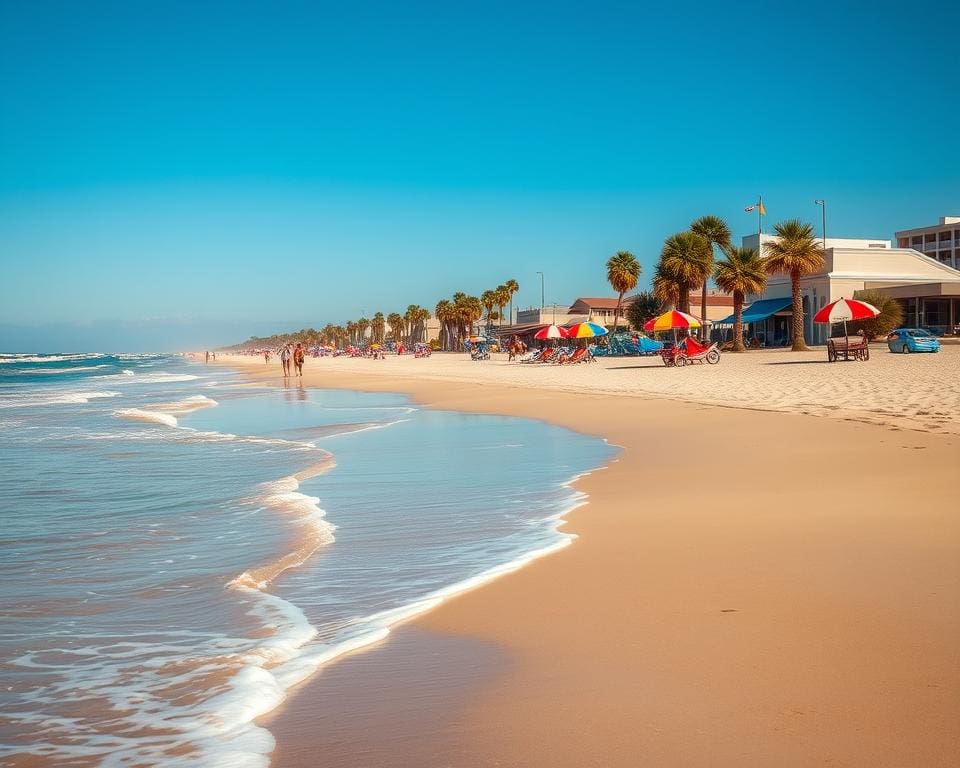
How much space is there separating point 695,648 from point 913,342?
34440mm

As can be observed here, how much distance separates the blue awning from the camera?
51219mm

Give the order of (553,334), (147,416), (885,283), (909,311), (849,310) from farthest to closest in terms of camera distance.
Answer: (885,283), (909,311), (553,334), (849,310), (147,416)

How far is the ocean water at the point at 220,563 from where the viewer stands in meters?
3.49

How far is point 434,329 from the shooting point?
428ft

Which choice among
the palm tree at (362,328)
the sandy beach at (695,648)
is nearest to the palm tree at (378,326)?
the palm tree at (362,328)

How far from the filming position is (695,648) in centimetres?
382

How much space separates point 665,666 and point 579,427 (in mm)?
11816

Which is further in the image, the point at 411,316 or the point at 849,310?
the point at 411,316

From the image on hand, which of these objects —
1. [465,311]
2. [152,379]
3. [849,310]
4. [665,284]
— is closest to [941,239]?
[665,284]

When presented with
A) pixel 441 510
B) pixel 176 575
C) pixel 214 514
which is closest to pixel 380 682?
pixel 176 575

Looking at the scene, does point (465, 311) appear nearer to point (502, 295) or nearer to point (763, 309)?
point (502, 295)

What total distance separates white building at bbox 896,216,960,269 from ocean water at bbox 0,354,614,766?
79723mm

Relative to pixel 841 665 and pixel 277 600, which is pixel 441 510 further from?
pixel 841 665

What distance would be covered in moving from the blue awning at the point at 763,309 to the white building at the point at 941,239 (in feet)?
110
